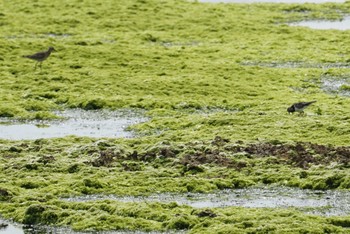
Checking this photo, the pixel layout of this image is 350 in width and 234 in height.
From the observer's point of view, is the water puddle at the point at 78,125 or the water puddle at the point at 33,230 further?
the water puddle at the point at 78,125

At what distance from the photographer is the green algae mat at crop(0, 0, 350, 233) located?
2164 cm

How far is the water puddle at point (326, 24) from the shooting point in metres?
53.1

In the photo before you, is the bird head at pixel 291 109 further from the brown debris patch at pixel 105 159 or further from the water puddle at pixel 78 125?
the brown debris patch at pixel 105 159

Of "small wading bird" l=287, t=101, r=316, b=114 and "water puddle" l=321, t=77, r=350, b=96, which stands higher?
"small wading bird" l=287, t=101, r=316, b=114

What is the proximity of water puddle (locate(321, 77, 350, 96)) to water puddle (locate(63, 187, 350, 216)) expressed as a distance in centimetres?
1304

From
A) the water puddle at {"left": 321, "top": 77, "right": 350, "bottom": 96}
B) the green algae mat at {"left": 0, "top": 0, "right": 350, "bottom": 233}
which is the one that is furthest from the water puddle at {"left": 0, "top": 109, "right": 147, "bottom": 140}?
the water puddle at {"left": 321, "top": 77, "right": 350, "bottom": 96}

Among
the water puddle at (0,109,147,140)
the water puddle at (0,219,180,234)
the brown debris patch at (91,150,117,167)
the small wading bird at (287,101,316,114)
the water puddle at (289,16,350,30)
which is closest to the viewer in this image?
the water puddle at (0,219,180,234)

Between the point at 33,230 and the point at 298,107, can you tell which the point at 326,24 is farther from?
the point at 33,230

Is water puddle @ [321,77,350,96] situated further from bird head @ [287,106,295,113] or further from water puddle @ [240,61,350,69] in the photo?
bird head @ [287,106,295,113]

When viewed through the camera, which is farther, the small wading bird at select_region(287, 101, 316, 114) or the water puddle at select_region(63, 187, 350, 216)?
the small wading bird at select_region(287, 101, 316, 114)

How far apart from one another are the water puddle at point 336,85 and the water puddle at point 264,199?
13045 millimetres

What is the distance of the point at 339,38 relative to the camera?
158 ft

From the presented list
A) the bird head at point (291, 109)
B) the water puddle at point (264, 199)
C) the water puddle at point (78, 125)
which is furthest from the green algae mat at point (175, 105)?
the water puddle at point (78, 125)

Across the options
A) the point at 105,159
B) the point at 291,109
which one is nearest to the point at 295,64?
the point at 291,109
